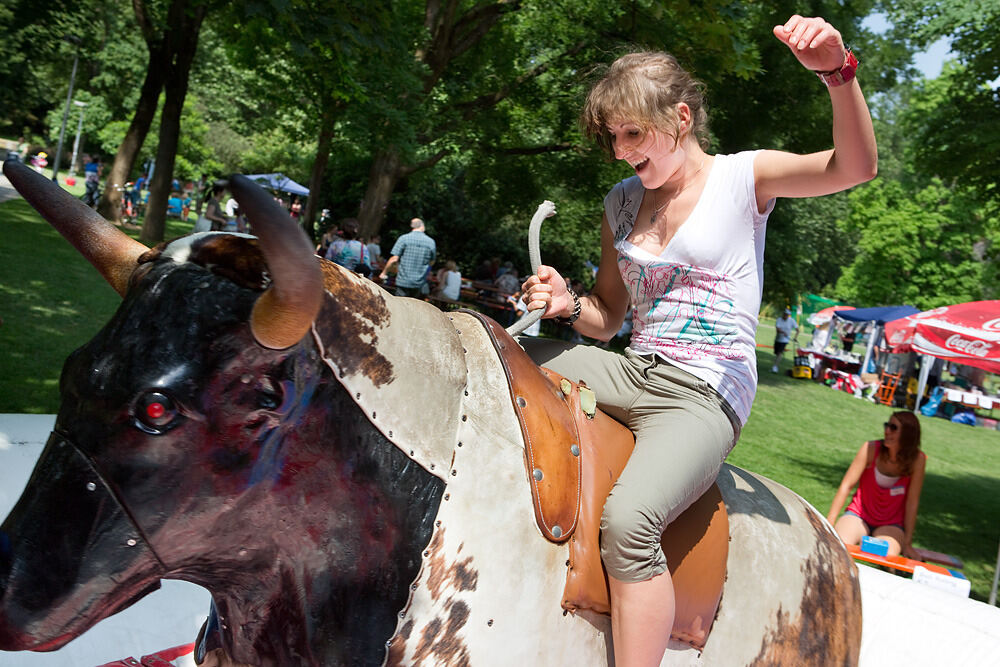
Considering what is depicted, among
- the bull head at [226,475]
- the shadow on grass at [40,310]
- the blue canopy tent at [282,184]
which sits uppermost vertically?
the bull head at [226,475]

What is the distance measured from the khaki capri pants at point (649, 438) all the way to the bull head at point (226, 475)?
492mm

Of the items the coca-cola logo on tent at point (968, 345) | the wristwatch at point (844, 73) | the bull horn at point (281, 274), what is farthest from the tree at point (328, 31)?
the coca-cola logo on tent at point (968, 345)

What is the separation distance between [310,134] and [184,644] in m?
16.5

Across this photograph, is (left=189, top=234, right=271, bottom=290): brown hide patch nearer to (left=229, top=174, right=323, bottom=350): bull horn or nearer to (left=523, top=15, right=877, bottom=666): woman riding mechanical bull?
(left=229, top=174, right=323, bottom=350): bull horn

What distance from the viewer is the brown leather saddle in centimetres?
186

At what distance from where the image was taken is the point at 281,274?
1.41m

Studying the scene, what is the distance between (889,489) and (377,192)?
13.7m

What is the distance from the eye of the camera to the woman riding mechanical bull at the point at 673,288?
1.90 metres

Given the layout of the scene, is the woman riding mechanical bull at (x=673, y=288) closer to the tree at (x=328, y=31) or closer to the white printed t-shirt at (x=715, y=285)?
the white printed t-shirt at (x=715, y=285)

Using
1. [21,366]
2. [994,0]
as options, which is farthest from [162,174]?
[994,0]

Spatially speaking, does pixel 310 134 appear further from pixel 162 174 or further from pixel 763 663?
pixel 763 663

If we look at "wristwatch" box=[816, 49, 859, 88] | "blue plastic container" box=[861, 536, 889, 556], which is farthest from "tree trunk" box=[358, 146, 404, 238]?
"wristwatch" box=[816, 49, 859, 88]

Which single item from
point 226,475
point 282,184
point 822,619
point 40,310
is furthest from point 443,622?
point 282,184

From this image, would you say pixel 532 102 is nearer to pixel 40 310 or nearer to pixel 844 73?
pixel 40 310
